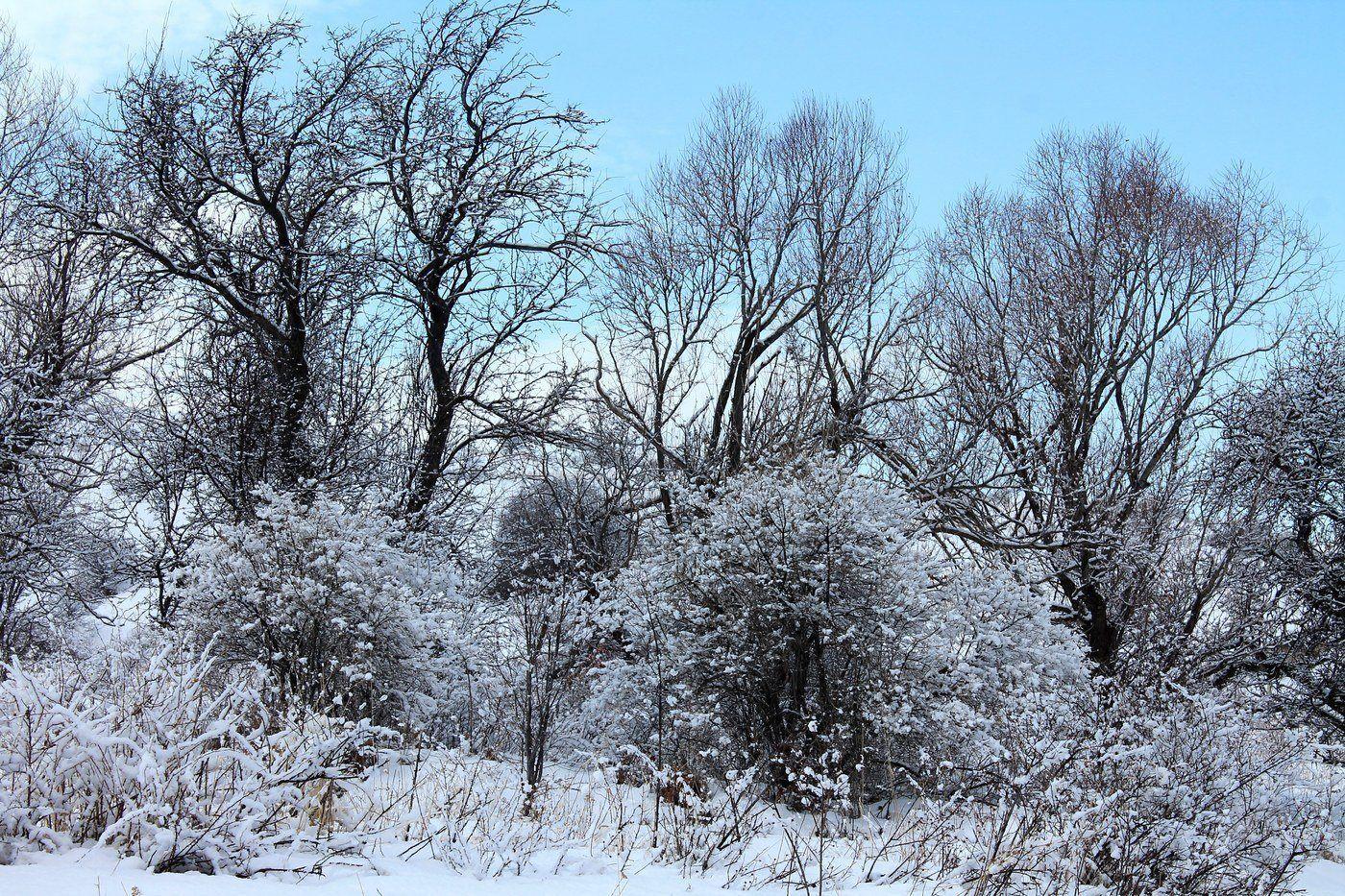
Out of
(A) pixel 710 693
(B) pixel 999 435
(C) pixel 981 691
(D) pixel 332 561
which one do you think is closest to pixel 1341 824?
(C) pixel 981 691

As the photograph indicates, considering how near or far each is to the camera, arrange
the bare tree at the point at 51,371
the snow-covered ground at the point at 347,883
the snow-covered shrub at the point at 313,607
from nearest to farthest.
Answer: the snow-covered ground at the point at 347,883 < the snow-covered shrub at the point at 313,607 < the bare tree at the point at 51,371

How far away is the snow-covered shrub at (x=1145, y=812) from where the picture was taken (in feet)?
15.5

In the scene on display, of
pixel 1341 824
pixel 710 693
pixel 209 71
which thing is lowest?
pixel 1341 824

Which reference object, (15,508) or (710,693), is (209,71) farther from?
(710,693)

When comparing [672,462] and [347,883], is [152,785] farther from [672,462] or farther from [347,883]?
[672,462]

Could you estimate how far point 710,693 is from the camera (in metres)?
8.38

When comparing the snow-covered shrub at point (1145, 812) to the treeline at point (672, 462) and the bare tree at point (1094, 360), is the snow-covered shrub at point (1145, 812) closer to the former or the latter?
the treeline at point (672, 462)

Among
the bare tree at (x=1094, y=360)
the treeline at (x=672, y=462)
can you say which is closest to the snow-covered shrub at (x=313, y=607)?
the treeline at (x=672, y=462)

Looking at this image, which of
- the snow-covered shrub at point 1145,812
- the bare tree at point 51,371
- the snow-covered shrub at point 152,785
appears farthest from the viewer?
the bare tree at point 51,371

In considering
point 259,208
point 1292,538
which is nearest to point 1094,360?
point 1292,538

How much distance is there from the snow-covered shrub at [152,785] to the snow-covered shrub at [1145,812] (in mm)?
3291

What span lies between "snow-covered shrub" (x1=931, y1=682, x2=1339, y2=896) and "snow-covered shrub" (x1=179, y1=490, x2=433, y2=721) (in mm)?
4844

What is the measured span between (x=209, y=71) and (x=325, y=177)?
1.74m

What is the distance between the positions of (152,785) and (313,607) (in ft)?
12.5
